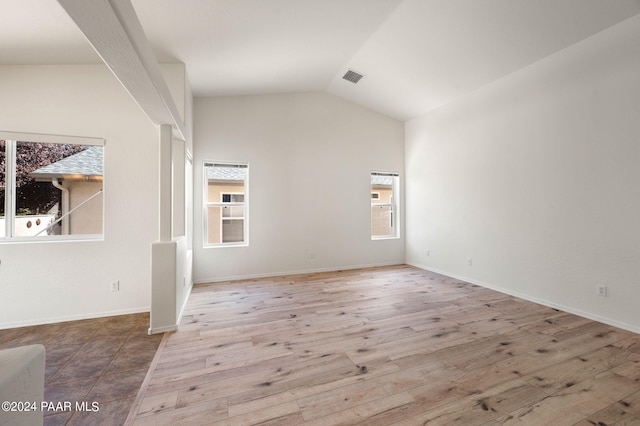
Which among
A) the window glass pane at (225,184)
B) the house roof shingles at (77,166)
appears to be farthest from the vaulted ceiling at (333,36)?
the window glass pane at (225,184)

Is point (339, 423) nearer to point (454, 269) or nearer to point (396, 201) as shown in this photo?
point (454, 269)

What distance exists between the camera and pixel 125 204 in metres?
3.04

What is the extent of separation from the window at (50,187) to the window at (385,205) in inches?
178

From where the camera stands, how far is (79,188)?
2.97m

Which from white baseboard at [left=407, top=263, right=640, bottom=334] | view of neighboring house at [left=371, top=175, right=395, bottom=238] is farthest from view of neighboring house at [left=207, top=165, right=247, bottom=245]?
white baseboard at [left=407, top=263, right=640, bottom=334]

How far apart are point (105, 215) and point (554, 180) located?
215 inches

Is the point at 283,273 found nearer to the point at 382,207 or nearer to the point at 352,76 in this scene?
the point at 382,207

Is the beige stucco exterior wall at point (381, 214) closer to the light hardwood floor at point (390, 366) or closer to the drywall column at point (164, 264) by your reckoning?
the light hardwood floor at point (390, 366)

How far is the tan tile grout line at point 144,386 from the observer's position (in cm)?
150

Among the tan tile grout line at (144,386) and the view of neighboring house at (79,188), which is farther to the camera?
the view of neighboring house at (79,188)

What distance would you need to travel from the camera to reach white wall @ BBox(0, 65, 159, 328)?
2.71 m

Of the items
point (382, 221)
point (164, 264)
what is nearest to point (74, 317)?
point (164, 264)

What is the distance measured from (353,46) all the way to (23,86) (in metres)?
3.88

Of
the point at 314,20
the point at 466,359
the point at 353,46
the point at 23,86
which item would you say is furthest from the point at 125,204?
the point at 466,359
